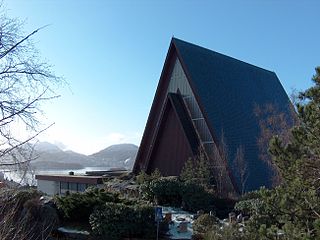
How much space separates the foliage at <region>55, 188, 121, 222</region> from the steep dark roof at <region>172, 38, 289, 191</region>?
9.81 m

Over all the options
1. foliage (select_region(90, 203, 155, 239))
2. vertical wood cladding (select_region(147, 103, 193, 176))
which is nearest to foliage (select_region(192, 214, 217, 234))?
foliage (select_region(90, 203, 155, 239))

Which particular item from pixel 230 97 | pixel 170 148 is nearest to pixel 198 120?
pixel 170 148

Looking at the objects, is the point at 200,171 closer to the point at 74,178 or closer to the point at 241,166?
the point at 241,166

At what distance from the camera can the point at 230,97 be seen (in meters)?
25.8

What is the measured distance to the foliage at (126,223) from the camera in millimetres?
11164

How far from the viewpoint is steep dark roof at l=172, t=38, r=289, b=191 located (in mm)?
22719

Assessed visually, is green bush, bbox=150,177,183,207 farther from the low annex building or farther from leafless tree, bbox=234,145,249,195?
the low annex building

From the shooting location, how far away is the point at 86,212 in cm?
1274

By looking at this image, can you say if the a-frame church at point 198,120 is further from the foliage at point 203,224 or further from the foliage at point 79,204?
the foliage at point 203,224

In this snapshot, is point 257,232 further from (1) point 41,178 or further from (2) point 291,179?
(1) point 41,178

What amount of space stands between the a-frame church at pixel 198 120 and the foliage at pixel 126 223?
1001 cm

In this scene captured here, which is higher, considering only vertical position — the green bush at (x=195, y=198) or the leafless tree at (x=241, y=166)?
the leafless tree at (x=241, y=166)

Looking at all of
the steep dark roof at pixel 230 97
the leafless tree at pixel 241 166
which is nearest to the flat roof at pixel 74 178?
the steep dark roof at pixel 230 97

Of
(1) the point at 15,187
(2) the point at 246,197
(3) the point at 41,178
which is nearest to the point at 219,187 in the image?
(2) the point at 246,197
